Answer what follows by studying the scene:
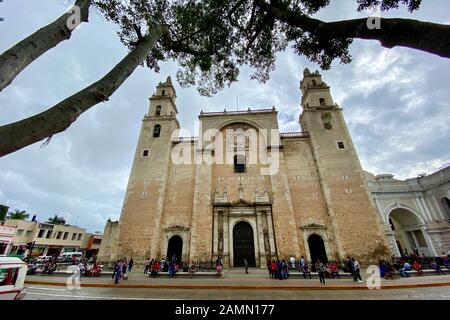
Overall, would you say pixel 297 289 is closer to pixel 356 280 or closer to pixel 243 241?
pixel 356 280

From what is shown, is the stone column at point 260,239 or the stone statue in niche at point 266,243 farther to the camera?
the stone statue in niche at point 266,243

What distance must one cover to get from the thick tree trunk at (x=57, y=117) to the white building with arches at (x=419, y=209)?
24169mm

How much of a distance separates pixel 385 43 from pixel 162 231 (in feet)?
64.2

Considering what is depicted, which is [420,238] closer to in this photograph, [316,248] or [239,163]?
[316,248]

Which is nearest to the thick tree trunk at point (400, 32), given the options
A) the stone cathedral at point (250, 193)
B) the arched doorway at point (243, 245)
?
the stone cathedral at point (250, 193)

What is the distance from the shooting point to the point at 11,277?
591cm

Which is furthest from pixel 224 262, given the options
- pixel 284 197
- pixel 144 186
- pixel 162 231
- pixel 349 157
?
pixel 349 157

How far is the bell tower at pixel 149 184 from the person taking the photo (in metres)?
17.7

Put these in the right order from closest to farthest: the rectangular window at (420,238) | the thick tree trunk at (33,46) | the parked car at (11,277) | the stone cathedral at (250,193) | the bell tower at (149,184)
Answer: the thick tree trunk at (33,46)
the parked car at (11,277)
the stone cathedral at (250,193)
the bell tower at (149,184)
the rectangular window at (420,238)

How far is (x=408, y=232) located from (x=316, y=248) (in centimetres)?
1272

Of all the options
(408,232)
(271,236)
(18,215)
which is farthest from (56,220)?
(408,232)

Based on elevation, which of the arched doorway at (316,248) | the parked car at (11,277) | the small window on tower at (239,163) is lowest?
the parked car at (11,277)

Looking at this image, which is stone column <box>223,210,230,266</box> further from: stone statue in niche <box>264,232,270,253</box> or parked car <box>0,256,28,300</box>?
parked car <box>0,256,28,300</box>

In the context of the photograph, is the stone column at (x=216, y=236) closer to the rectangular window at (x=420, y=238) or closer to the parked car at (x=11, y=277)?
the parked car at (x=11, y=277)
